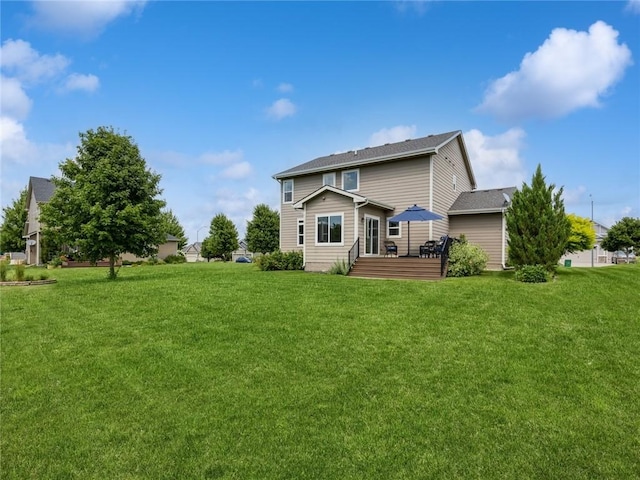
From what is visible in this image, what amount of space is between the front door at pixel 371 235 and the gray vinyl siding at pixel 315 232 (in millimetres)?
1015

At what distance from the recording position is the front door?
57.1 feet

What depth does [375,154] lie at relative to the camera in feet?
67.1

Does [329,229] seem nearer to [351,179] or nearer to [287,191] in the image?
[351,179]

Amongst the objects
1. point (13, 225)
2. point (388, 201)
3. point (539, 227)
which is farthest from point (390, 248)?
point (13, 225)

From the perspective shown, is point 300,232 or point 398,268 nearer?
point 398,268

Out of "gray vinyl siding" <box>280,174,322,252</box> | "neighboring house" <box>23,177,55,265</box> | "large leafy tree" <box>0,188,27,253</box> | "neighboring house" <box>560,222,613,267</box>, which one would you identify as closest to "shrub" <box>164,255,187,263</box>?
"neighboring house" <box>23,177,55,265</box>

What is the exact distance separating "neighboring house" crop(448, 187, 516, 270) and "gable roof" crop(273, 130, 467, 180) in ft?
12.1

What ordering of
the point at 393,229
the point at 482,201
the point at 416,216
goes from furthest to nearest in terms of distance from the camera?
the point at 482,201 < the point at 393,229 < the point at 416,216

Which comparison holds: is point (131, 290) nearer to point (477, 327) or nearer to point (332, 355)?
point (332, 355)

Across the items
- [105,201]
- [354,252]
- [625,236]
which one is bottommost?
[354,252]

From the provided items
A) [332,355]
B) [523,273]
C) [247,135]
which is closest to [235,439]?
[332,355]

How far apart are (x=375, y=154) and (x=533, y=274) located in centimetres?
1125

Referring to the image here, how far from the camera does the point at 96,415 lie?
427 cm

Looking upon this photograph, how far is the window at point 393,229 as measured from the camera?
19000 mm
